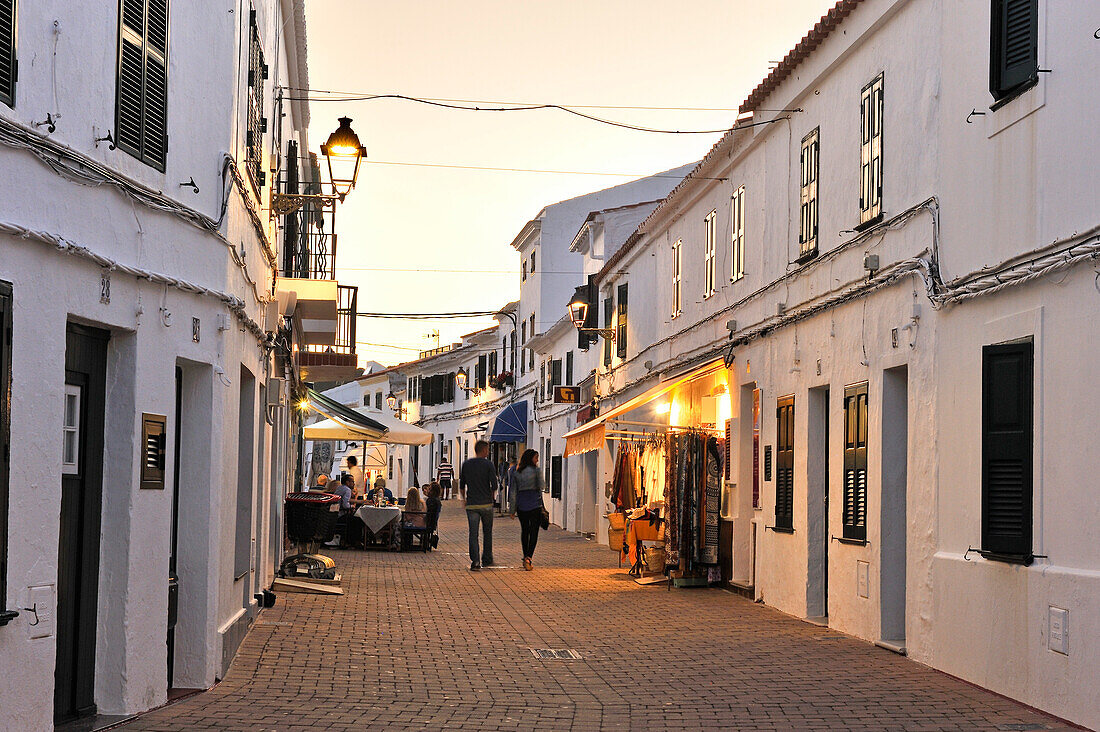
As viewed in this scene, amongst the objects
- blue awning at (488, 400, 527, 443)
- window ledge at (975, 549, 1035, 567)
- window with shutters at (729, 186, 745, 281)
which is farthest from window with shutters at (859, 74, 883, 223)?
blue awning at (488, 400, 527, 443)

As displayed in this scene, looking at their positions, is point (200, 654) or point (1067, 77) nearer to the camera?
point (1067, 77)

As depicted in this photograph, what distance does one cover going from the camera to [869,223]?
12430mm

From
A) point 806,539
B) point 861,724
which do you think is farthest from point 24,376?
point 806,539

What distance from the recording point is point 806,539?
46.5 ft

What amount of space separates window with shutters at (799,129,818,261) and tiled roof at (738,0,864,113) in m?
0.89

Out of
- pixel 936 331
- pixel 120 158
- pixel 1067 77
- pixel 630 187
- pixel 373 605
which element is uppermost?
pixel 630 187

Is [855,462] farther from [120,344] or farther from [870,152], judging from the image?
[120,344]

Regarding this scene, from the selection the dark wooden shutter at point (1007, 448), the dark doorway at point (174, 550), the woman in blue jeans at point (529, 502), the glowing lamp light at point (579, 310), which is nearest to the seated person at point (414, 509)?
the woman in blue jeans at point (529, 502)

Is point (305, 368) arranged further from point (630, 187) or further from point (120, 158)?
point (630, 187)

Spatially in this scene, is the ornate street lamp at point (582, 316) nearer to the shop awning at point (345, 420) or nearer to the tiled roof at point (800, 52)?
the shop awning at point (345, 420)

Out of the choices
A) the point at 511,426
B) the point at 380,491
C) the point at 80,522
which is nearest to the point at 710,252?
the point at 80,522

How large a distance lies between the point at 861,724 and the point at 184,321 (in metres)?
5.32

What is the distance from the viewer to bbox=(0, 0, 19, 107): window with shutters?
21.4ft

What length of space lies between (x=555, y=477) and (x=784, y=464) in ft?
71.3
